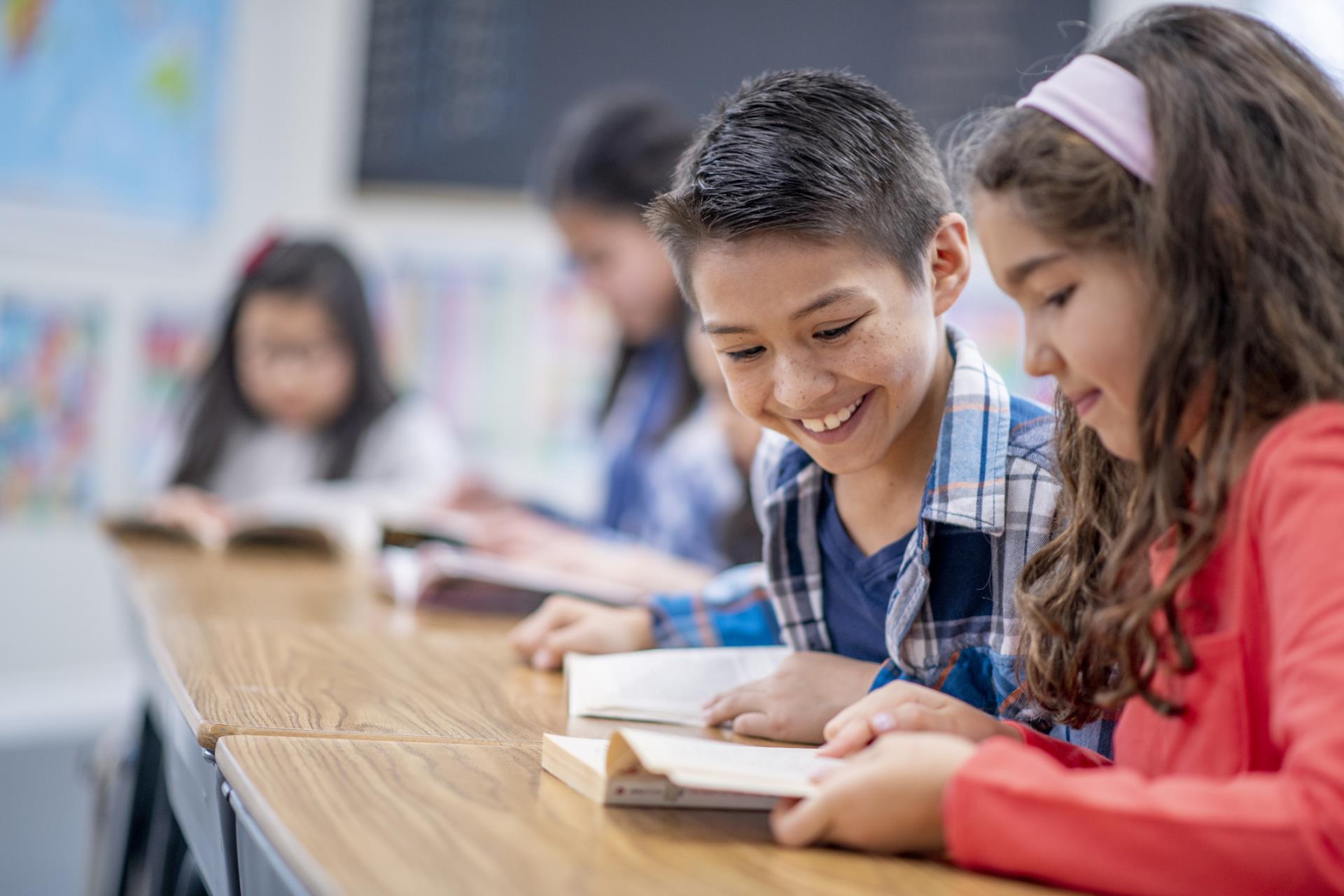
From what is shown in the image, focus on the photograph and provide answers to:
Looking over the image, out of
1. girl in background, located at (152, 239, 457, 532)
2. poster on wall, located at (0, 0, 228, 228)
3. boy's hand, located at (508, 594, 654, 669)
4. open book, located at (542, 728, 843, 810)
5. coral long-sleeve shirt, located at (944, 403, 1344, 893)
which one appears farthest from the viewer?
poster on wall, located at (0, 0, 228, 228)

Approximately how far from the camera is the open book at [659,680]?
101 centimetres

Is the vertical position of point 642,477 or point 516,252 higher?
point 516,252

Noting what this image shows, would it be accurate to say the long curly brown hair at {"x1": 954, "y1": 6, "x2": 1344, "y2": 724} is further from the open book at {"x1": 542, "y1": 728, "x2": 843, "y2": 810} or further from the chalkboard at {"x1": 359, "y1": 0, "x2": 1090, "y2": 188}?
the chalkboard at {"x1": 359, "y1": 0, "x2": 1090, "y2": 188}

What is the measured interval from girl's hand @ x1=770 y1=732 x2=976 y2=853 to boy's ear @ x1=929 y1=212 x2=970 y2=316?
44 cm

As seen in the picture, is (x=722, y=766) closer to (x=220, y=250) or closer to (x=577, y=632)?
(x=577, y=632)

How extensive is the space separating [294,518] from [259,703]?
1.37 metres

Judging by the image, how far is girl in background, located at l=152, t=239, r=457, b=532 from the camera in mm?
2650

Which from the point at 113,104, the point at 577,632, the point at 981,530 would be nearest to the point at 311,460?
the point at 113,104

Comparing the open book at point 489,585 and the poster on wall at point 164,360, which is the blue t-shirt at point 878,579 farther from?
the poster on wall at point 164,360

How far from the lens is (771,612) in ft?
4.13

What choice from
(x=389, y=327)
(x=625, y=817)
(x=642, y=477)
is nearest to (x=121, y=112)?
(x=389, y=327)

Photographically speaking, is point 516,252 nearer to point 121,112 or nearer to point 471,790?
point 121,112

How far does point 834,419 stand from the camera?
0.98 meters

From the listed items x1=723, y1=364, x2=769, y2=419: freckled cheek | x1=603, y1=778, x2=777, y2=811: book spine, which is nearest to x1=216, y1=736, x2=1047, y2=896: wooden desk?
x1=603, y1=778, x2=777, y2=811: book spine
